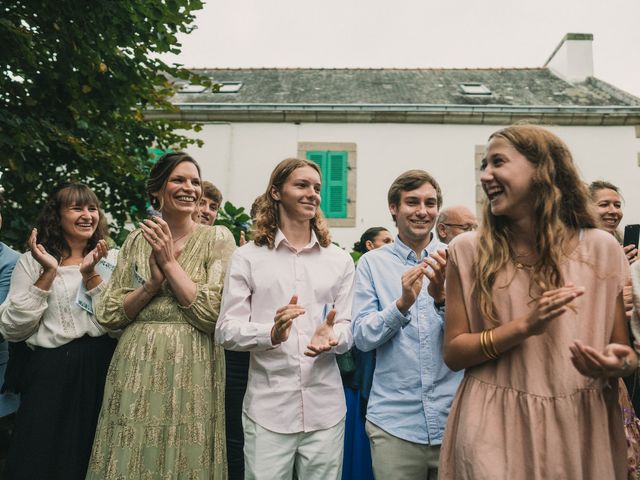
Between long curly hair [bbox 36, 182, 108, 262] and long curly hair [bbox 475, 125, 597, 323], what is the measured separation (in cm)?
275

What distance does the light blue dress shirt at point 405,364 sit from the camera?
8.87 ft

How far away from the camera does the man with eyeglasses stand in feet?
14.1

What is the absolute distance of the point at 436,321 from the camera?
114 inches

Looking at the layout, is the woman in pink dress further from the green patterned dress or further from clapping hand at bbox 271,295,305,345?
the green patterned dress

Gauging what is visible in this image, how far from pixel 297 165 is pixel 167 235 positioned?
0.81 meters

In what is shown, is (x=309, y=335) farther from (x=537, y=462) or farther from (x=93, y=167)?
(x=93, y=167)

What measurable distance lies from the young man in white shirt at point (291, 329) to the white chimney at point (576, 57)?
15.7 m

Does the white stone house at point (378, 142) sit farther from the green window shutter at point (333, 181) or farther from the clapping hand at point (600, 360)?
the clapping hand at point (600, 360)

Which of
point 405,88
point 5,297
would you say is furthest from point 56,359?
point 405,88

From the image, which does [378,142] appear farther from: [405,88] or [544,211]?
[544,211]

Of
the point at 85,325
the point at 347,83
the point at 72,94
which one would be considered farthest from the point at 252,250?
the point at 347,83

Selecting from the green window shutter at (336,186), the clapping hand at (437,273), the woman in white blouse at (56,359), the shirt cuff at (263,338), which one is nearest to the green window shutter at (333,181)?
the green window shutter at (336,186)

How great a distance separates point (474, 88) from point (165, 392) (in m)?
14.6

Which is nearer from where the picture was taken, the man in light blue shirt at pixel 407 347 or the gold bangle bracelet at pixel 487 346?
the gold bangle bracelet at pixel 487 346
